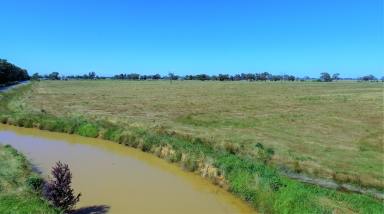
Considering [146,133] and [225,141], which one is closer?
[225,141]

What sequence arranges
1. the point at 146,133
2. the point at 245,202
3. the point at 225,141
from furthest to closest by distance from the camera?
1. the point at 146,133
2. the point at 225,141
3. the point at 245,202

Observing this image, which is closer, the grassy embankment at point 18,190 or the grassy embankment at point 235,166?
the grassy embankment at point 18,190

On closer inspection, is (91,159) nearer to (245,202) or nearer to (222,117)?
(245,202)

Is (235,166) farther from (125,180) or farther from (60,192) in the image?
(60,192)

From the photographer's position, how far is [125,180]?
1855cm

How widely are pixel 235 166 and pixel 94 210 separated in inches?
262

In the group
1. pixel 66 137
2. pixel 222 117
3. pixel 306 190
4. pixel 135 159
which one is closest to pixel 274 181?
pixel 306 190

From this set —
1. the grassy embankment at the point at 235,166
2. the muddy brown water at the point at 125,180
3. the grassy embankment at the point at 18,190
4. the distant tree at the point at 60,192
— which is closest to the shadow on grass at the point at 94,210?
the muddy brown water at the point at 125,180

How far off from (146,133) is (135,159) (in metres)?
3.88

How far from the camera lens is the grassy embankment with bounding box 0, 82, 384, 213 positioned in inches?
527

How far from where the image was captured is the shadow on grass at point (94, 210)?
14.1 metres

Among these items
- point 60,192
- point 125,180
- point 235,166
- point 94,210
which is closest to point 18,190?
point 60,192

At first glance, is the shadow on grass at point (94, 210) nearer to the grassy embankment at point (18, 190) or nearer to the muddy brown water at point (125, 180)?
the muddy brown water at point (125, 180)

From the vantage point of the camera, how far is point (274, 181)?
590 inches
